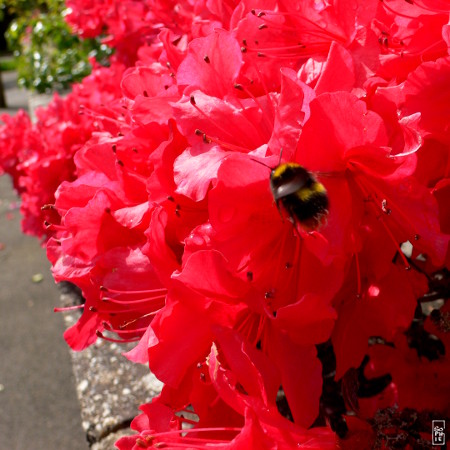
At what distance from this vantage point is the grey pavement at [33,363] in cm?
342

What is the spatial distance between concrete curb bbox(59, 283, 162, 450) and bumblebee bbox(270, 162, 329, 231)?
104cm

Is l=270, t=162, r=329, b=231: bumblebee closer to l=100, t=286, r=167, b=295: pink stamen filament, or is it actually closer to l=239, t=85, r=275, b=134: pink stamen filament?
l=239, t=85, r=275, b=134: pink stamen filament

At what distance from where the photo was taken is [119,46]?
2.67 metres

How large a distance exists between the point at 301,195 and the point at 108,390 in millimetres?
1241

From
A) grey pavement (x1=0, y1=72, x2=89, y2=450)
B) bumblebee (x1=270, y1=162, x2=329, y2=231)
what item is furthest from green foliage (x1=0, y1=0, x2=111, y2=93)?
bumblebee (x1=270, y1=162, x2=329, y2=231)

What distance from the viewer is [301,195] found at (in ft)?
2.40

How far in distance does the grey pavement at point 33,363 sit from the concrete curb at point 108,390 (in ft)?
4.60

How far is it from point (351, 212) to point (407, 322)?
7.3 inches

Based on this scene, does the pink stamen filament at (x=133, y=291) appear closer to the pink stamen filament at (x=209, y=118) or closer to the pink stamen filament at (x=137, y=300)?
the pink stamen filament at (x=137, y=300)

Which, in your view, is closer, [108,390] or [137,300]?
[137,300]

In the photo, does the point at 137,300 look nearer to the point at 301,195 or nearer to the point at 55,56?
the point at 301,195

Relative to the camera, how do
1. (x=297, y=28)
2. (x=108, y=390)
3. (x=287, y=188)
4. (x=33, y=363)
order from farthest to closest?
(x=33, y=363) → (x=108, y=390) → (x=297, y=28) → (x=287, y=188)

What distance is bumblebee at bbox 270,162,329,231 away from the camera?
0.73m

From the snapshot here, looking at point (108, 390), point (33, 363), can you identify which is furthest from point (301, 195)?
point (33, 363)
